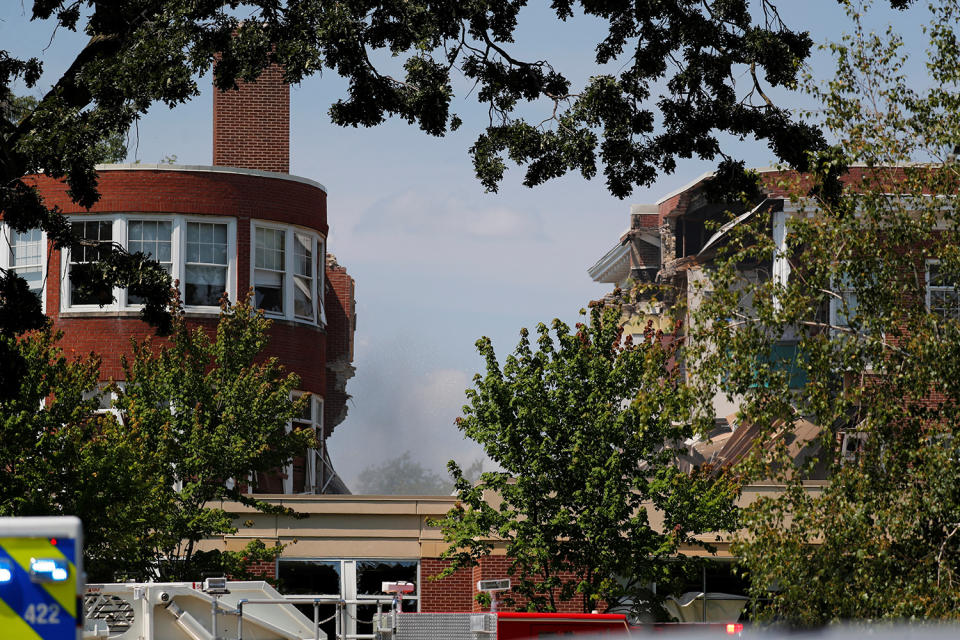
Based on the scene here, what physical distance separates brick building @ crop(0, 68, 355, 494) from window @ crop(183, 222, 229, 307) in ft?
0.08

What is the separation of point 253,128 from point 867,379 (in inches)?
876

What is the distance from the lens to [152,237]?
3409 cm

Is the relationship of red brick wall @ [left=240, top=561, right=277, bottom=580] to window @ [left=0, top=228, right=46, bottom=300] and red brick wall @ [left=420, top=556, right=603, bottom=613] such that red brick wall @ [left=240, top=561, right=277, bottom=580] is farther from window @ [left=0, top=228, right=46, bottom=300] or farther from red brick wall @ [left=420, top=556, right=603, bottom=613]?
window @ [left=0, top=228, right=46, bottom=300]

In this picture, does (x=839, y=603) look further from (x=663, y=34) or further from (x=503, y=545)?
(x=503, y=545)

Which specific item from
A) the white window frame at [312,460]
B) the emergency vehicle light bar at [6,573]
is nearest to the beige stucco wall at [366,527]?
the white window frame at [312,460]

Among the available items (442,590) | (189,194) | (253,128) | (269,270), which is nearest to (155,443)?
(269,270)

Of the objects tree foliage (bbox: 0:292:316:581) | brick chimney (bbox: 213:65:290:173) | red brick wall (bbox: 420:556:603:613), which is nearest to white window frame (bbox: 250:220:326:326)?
brick chimney (bbox: 213:65:290:173)

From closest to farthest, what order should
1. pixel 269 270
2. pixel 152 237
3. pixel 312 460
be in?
pixel 152 237, pixel 269 270, pixel 312 460

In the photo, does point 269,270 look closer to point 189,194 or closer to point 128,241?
point 189,194

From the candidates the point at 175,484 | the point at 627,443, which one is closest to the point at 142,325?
the point at 175,484

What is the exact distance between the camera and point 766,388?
19.3 m

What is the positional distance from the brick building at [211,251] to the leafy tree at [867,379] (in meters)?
17.4

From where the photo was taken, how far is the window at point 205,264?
112 ft

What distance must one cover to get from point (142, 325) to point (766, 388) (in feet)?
60.9
